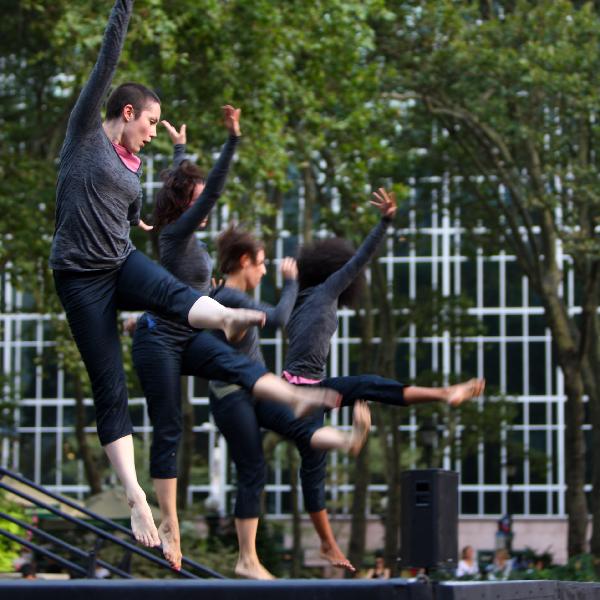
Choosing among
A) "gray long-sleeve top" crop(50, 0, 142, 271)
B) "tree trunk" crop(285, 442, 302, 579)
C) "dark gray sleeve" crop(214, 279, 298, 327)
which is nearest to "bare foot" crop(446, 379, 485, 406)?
"dark gray sleeve" crop(214, 279, 298, 327)

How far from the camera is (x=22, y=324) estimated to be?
60688mm

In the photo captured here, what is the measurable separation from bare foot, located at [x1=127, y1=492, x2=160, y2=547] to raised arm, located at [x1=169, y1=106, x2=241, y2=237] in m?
1.43

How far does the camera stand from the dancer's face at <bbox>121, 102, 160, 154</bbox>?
623 centimetres

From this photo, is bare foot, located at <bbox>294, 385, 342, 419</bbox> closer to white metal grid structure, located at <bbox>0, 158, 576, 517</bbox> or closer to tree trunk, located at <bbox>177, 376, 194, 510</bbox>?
tree trunk, located at <bbox>177, 376, 194, 510</bbox>

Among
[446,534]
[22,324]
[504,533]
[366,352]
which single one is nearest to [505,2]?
[366,352]

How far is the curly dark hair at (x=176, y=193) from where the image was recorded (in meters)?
7.14

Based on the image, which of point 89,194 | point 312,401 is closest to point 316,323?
point 312,401

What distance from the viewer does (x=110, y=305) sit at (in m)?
6.15

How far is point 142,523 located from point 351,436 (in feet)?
3.69

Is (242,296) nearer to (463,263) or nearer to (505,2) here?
(505,2)

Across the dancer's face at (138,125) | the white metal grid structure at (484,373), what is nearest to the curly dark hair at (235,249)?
the dancer's face at (138,125)

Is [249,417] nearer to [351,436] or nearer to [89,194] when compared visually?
[351,436]

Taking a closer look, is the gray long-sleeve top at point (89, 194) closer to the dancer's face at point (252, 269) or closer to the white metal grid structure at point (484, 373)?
the dancer's face at point (252, 269)

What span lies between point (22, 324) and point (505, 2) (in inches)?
1532
